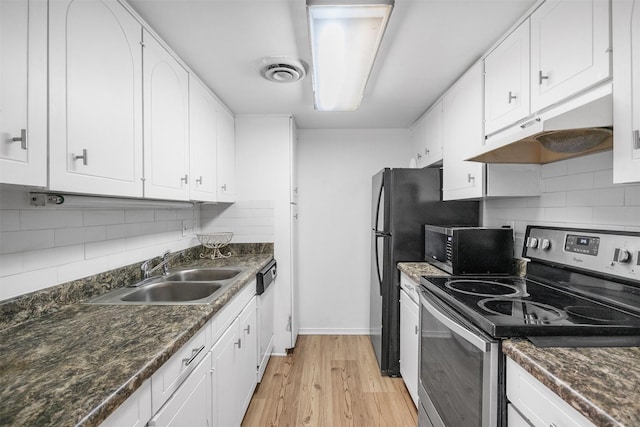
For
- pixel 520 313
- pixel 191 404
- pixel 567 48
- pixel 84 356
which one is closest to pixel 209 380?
pixel 191 404

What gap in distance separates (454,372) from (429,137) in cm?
196

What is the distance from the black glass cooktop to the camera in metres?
0.95

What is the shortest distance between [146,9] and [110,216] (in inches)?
40.7

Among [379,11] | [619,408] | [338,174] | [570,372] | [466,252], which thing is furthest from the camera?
[338,174]

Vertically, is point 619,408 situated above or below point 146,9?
below

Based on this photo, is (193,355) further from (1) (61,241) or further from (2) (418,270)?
(2) (418,270)

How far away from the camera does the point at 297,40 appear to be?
1562 mm

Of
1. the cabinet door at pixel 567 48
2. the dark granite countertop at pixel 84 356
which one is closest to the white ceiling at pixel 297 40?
the cabinet door at pixel 567 48

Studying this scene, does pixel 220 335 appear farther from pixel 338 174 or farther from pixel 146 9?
pixel 338 174

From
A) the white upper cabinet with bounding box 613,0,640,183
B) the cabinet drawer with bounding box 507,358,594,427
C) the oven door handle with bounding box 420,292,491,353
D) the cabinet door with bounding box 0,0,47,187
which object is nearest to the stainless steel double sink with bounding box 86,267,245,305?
the cabinet door with bounding box 0,0,47,187

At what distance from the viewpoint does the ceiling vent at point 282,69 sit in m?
1.76

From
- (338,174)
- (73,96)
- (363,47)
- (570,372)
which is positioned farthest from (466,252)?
(73,96)

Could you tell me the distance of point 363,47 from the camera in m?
1.48

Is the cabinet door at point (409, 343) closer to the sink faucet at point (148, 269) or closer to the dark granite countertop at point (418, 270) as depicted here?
the dark granite countertop at point (418, 270)
